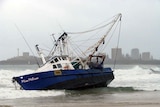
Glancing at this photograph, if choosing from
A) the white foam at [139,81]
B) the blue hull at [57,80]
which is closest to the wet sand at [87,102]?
the blue hull at [57,80]

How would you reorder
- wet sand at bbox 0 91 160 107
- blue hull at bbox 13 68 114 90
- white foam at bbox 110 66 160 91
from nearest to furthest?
wet sand at bbox 0 91 160 107, blue hull at bbox 13 68 114 90, white foam at bbox 110 66 160 91

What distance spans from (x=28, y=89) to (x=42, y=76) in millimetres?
1368

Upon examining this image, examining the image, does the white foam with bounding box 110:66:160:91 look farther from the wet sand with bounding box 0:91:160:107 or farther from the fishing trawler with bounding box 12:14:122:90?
the wet sand with bounding box 0:91:160:107

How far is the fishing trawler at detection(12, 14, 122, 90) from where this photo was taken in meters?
29.7

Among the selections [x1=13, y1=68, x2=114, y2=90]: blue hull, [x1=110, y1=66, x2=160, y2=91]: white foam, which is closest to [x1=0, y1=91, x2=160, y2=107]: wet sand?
[x1=13, y1=68, x2=114, y2=90]: blue hull

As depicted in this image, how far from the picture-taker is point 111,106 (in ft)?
63.3

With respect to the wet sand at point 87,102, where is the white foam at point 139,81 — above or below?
below

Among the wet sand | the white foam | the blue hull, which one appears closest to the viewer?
the wet sand

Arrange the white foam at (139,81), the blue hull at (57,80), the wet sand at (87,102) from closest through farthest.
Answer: the wet sand at (87,102)
the blue hull at (57,80)
the white foam at (139,81)

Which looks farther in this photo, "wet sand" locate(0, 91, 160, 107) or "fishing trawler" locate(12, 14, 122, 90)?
"fishing trawler" locate(12, 14, 122, 90)

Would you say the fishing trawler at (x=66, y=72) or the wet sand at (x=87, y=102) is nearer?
the wet sand at (x=87, y=102)

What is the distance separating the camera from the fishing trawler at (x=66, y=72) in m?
29.7

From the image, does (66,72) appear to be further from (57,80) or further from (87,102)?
(87,102)

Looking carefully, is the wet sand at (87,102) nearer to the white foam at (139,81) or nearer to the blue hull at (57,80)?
the blue hull at (57,80)
